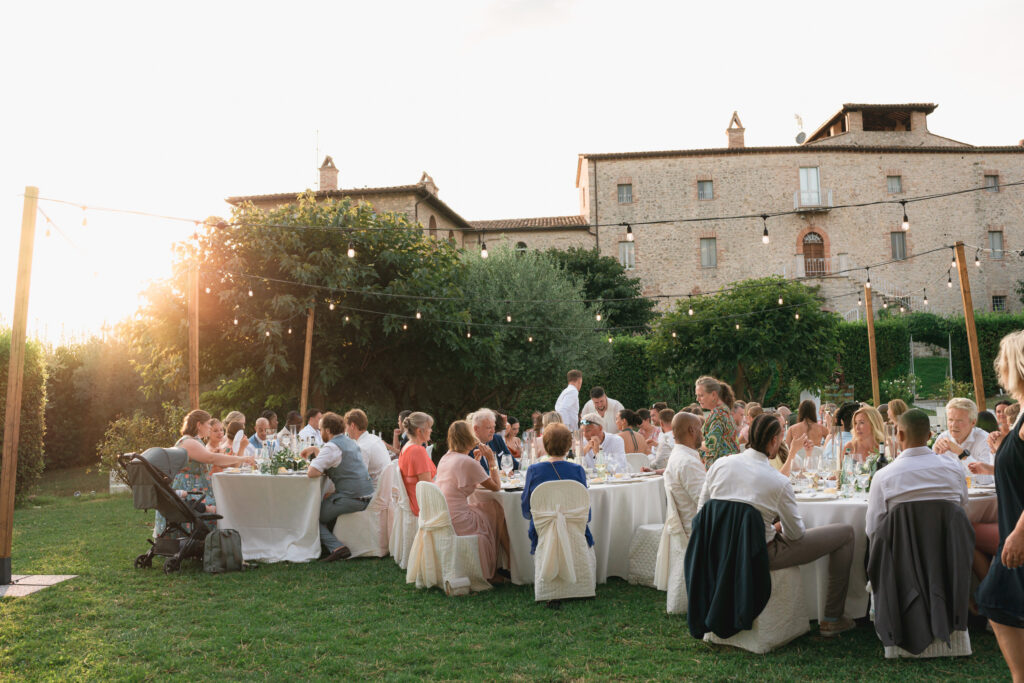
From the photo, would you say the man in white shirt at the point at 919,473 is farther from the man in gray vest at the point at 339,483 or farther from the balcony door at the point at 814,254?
the balcony door at the point at 814,254

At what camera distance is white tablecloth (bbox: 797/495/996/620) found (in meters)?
4.84

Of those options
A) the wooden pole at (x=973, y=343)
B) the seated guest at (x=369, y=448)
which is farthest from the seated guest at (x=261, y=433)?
the wooden pole at (x=973, y=343)

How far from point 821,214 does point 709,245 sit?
5.63 metres

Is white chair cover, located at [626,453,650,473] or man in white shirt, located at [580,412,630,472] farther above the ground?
man in white shirt, located at [580,412,630,472]

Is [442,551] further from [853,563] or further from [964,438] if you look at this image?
[964,438]

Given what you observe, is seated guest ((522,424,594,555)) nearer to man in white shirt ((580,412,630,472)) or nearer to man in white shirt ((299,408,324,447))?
man in white shirt ((580,412,630,472))

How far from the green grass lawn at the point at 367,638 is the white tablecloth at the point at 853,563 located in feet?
0.63

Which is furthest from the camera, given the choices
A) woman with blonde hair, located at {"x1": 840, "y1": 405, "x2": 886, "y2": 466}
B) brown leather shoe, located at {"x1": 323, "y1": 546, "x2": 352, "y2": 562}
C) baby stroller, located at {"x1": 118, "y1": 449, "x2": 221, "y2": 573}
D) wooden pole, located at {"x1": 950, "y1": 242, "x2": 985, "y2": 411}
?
wooden pole, located at {"x1": 950, "y1": 242, "x2": 985, "y2": 411}

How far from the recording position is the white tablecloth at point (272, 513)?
803cm

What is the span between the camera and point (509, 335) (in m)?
22.1

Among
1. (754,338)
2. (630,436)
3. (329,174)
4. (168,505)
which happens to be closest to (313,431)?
(168,505)

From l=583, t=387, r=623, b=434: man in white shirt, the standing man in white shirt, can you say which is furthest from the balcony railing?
l=583, t=387, r=623, b=434: man in white shirt

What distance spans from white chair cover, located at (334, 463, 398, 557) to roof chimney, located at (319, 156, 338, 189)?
29.8m

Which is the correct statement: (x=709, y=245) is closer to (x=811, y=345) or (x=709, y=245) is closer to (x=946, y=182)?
(x=946, y=182)
